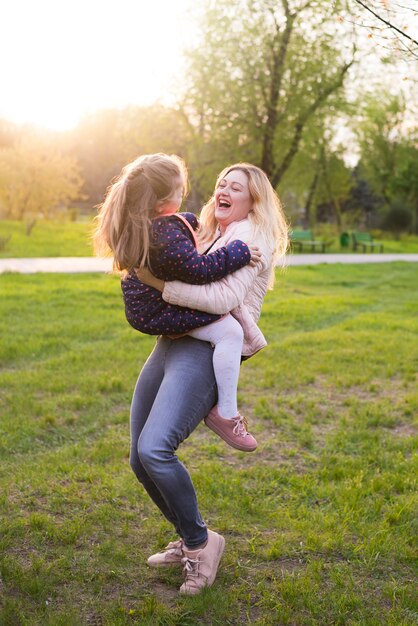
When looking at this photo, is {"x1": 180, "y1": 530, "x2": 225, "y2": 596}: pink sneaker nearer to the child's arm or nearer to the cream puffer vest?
the cream puffer vest

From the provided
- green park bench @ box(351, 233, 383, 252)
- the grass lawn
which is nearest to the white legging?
the grass lawn

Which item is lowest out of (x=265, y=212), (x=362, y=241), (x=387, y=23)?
(x=362, y=241)

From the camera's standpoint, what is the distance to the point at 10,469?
4.64 m

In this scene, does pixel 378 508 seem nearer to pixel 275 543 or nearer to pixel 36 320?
pixel 275 543

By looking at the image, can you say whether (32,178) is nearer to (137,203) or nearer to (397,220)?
(397,220)

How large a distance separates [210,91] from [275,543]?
1745 centimetres

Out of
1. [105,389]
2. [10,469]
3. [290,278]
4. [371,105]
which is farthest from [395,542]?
[371,105]

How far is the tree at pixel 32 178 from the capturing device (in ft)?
85.0

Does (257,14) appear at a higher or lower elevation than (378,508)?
higher

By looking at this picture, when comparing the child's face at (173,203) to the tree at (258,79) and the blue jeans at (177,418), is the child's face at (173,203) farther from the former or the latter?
the tree at (258,79)

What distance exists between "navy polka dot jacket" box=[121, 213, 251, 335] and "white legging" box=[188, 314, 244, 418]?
0.05 m

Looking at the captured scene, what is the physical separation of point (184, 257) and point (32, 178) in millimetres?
25079

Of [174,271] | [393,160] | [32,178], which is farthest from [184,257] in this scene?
[393,160]

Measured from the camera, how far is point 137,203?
2787 mm
